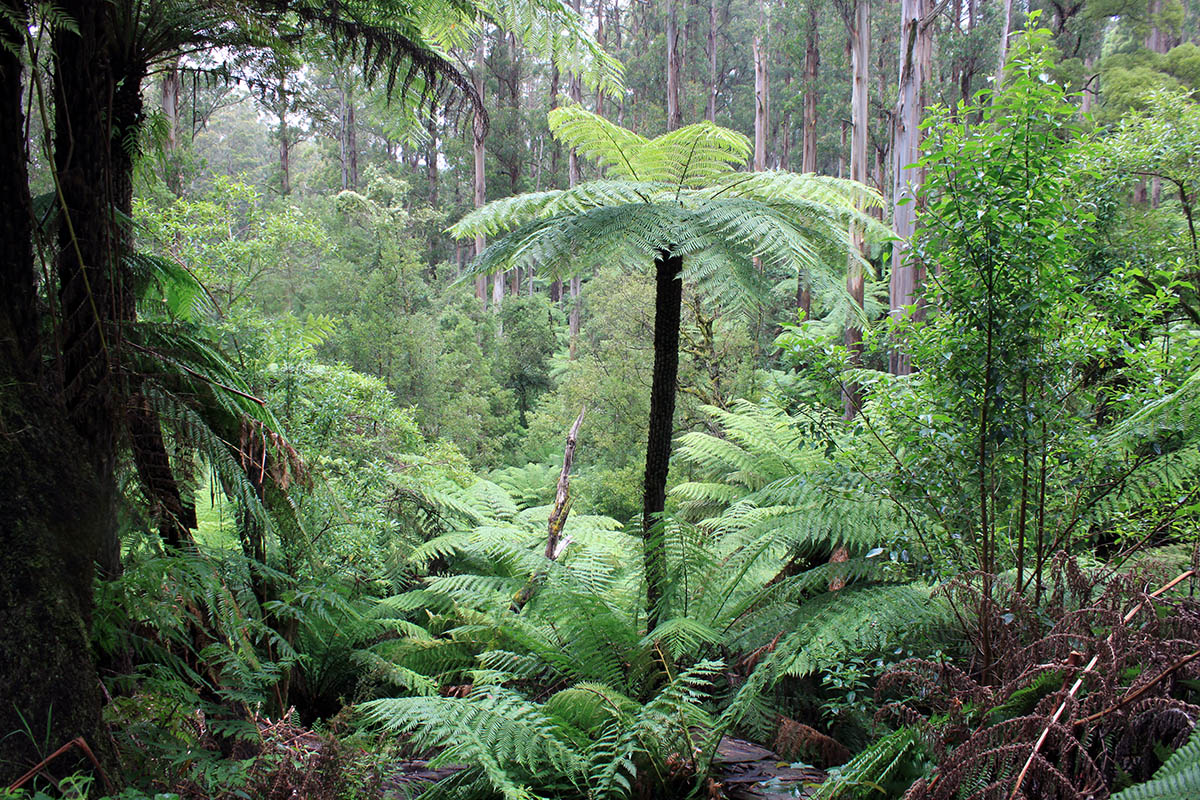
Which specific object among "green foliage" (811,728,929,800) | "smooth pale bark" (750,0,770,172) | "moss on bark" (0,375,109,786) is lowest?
"green foliage" (811,728,929,800)

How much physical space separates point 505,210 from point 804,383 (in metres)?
1.72

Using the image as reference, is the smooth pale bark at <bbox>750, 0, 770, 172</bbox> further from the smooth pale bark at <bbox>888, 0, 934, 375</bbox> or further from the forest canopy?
the forest canopy

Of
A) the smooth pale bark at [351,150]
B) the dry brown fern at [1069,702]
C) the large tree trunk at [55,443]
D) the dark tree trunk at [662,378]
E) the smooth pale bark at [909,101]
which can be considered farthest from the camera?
the smooth pale bark at [351,150]

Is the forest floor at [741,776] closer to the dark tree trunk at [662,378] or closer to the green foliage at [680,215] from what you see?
the dark tree trunk at [662,378]

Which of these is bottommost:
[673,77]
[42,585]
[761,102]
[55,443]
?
[42,585]

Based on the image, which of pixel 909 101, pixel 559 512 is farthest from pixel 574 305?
pixel 559 512

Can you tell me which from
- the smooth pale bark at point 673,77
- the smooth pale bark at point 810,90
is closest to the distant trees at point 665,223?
the smooth pale bark at point 673,77

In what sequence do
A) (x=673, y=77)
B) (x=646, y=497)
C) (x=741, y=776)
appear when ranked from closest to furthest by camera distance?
(x=741, y=776)
(x=646, y=497)
(x=673, y=77)

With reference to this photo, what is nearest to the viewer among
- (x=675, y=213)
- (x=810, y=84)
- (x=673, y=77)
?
(x=675, y=213)

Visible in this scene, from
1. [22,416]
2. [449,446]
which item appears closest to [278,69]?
[22,416]

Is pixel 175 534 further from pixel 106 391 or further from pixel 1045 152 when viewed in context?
pixel 1045 152

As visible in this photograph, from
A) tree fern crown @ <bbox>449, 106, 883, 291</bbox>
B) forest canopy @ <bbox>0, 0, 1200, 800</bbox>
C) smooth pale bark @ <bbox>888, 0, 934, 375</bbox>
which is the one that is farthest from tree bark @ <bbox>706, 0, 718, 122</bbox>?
tree fern crown @ <bbox>449, 106, 883, 291</bbox>

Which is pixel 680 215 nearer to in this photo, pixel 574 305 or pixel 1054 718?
pixel 1054 718

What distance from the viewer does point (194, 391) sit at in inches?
79.9
